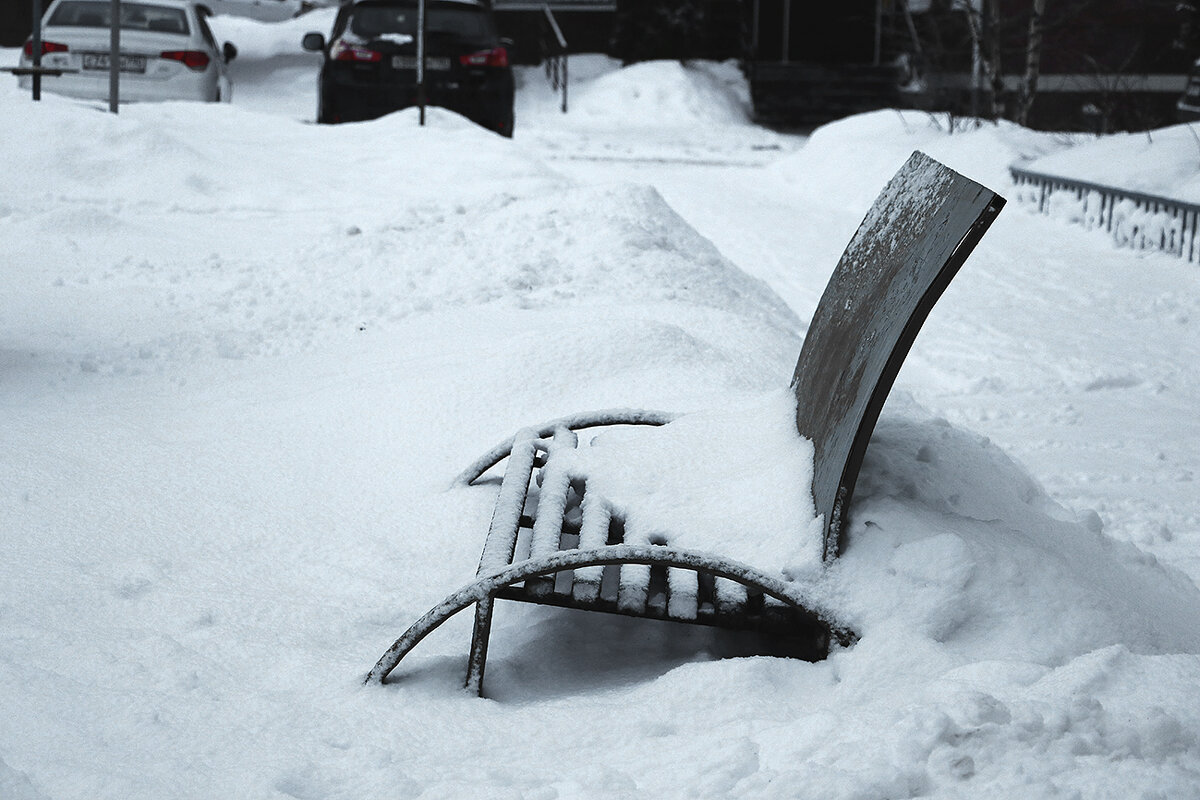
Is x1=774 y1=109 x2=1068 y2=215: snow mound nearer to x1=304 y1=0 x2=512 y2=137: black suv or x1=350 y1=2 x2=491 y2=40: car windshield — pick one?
x1=304 y1=0 x2=512 y2=137: black suv

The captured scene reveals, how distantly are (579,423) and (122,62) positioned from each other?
10.1 m

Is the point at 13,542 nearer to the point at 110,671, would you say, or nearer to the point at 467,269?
the point at 110,671

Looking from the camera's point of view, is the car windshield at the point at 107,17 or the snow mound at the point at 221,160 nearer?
the snow mound at the point at 221,160

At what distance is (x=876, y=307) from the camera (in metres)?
2.99

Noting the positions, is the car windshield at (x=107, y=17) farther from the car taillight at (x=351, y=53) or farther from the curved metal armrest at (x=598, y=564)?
the curved metal armrest at (x=598, y=564)

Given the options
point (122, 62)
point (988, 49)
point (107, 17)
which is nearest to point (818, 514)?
point (122, 62)

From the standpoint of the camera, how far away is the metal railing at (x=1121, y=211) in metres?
9.29

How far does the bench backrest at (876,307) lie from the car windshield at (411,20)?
10.0 metres

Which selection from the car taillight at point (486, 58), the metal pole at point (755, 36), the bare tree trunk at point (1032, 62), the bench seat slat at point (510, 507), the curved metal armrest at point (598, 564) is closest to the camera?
the curved metal armrest at point (598, 564)

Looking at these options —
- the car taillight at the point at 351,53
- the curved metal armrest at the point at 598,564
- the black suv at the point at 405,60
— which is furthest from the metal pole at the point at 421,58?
the curved metal armrest at the point at 598,564

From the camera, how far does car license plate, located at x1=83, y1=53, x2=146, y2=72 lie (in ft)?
40.0

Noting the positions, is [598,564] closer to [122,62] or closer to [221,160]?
[221,160]

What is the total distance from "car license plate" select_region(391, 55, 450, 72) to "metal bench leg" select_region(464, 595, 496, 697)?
1077 cm

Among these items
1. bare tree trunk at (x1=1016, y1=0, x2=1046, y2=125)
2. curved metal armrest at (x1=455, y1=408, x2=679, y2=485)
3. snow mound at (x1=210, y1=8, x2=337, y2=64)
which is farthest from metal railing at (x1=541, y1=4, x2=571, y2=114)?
curved metal armrest at (x1=455, y1=408, x2=679, y2=485)
